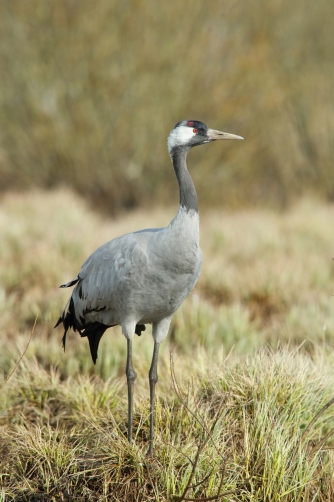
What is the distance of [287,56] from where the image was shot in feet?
45.1

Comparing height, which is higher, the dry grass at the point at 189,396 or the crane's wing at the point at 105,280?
the crane's wing at the point at 105,280

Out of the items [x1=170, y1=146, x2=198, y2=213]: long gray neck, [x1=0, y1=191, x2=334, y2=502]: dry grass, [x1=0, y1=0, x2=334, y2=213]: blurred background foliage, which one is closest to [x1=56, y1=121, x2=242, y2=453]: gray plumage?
[x1=170, y1=146, x2=198, y2=213]: long gray neck

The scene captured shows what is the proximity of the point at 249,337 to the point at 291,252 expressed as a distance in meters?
2.98

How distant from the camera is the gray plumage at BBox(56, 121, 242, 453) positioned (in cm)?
313

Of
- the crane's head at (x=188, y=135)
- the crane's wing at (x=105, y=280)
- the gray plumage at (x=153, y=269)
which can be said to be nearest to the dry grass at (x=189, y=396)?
the gray plumage at (x=153, y=269)

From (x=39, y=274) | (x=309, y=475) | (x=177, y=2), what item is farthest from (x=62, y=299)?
(x=177, y=2)

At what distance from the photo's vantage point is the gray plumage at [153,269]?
3135 mm

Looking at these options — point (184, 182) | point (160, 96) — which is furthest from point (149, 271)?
point (160, 96)

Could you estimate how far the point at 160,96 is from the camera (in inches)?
493

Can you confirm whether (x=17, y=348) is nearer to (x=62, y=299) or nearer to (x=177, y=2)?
(x=62, y=299)

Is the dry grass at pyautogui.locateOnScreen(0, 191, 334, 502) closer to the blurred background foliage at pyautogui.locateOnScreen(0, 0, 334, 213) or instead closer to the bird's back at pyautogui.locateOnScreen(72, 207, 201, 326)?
the bird's back at pyautogui.locateOnScreen(72, 207, 201, 326)

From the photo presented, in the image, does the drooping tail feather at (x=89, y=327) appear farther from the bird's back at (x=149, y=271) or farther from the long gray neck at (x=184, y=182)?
the long gray neck at (x=184, y=182)

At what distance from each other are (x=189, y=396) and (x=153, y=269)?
0.79 meters

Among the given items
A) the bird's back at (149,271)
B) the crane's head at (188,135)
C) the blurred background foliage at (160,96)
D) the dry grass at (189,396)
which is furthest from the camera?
the blurred background foliage at (160,96)
